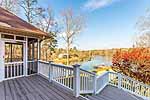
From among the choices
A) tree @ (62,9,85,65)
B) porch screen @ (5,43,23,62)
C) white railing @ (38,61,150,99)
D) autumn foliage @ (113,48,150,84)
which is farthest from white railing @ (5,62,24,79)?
tree @ (62,9,85,65)

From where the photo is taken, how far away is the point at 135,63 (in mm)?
11914

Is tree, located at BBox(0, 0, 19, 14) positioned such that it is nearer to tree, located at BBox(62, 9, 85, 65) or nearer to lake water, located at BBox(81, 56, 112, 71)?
tree, located at BBox(62, 9, 85, 65)

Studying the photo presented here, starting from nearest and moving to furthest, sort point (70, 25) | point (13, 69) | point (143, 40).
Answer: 1. point (13, 69)
2. point (143, 40)
3. point (70, 25)

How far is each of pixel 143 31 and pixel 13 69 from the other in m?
13.3

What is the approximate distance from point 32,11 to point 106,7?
9.74m

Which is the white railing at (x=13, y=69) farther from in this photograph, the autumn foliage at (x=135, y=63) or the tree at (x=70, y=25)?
the tree at (x=70, y=25)

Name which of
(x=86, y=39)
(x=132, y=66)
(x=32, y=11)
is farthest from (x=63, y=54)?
(x=132, y=66)

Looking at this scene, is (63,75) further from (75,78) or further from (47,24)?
(47,24)

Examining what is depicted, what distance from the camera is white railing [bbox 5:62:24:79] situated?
26.7ft

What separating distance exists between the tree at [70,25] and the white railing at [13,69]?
15931 mm

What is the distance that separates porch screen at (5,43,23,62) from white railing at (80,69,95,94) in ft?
14.2

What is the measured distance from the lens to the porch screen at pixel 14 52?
8867 millimetres

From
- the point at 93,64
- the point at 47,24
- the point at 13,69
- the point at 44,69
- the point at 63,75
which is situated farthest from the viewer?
the point at 93,64

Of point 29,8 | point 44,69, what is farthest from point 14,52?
point 29,8
